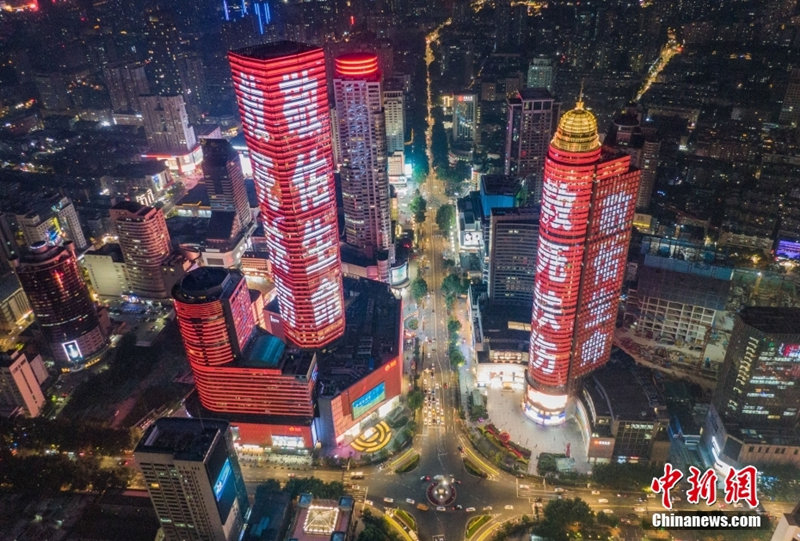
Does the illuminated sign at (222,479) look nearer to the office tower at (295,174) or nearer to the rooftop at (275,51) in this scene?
the office tower at (295,174)

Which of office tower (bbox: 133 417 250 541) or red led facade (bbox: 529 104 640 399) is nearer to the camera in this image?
office tower (bbox: 133 417 250 541)

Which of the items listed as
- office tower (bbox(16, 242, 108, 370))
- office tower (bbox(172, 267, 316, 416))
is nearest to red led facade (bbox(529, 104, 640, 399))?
office tower (bbox(172, 267, 316, 416))

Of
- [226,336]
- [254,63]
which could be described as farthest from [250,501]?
[254,63]

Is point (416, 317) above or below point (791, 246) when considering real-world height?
below

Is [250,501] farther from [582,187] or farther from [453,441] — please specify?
[582,187]

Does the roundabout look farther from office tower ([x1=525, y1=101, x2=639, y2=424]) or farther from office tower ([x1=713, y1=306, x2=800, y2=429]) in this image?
office tower ([x1=713, y1=306, x2=800, y2=429])

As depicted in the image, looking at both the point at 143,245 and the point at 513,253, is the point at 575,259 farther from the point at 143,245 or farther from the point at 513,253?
the point at 143,245
